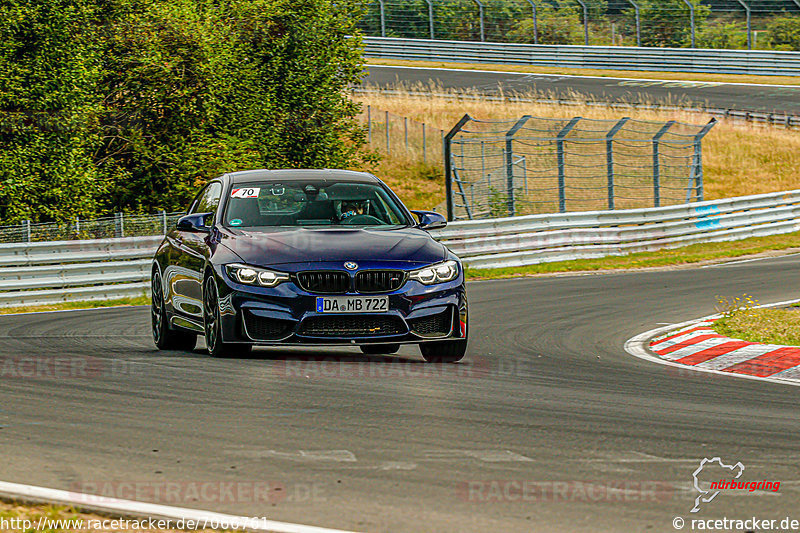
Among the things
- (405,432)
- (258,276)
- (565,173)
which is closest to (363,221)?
(258,276)

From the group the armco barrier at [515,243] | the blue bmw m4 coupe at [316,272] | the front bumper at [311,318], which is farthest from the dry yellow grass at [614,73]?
the front bumper at [311,318]

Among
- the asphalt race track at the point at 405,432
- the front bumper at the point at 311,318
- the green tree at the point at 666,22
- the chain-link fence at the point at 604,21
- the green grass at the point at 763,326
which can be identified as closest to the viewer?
the asphalt race track at the point at 405,432

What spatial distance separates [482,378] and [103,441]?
10.9 feet

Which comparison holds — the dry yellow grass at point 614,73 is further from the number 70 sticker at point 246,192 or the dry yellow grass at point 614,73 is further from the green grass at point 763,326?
the number 70 sticker at point 246,192

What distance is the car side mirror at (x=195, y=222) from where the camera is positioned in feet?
32.0

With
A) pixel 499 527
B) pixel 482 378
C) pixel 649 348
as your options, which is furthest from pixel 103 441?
pixel 649 348

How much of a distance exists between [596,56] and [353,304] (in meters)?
44.9

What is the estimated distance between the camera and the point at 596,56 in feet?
169

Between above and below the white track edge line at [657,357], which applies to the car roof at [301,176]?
above

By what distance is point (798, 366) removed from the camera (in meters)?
9.39

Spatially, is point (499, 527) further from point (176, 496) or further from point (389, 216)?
point (389, 216)

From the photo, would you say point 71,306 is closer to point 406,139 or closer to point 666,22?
point 406,139

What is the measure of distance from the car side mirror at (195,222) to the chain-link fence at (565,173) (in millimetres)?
13719

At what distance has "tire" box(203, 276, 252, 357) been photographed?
903 cm
